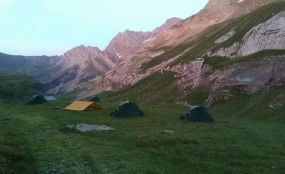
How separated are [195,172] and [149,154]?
150 inches

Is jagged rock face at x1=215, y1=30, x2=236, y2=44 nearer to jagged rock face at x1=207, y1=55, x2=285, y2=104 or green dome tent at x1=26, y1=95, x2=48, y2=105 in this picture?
jagged rock face at x1=207, y1=55, x2=285, y2=104

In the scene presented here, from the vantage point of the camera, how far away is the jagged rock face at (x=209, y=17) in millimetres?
138625

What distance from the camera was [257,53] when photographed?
61.1 meters

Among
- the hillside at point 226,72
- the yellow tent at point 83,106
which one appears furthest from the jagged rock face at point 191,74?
the yellow tent at point 83,106

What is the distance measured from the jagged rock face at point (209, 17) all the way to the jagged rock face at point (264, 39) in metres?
62.4

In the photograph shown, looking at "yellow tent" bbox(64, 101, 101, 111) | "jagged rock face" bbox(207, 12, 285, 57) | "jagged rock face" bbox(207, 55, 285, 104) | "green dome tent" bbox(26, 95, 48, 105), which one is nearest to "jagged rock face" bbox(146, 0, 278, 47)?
"jagged rock face" bbox(207, 12, 285, 57)

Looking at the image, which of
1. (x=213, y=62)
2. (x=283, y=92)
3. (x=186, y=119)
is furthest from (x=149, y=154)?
(x=213, y=62)

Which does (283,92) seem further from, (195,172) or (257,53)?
(195,172)

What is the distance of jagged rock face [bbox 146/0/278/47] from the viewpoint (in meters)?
139

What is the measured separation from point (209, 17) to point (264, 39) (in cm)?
9109

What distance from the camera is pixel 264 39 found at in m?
64.7

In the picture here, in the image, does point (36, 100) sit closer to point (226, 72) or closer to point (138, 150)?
point (226, 72)

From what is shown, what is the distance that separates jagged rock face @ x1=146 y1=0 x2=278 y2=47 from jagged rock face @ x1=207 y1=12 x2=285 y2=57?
62.4m

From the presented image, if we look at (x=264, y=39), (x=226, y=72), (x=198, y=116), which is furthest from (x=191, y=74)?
(x=198, y=116)
